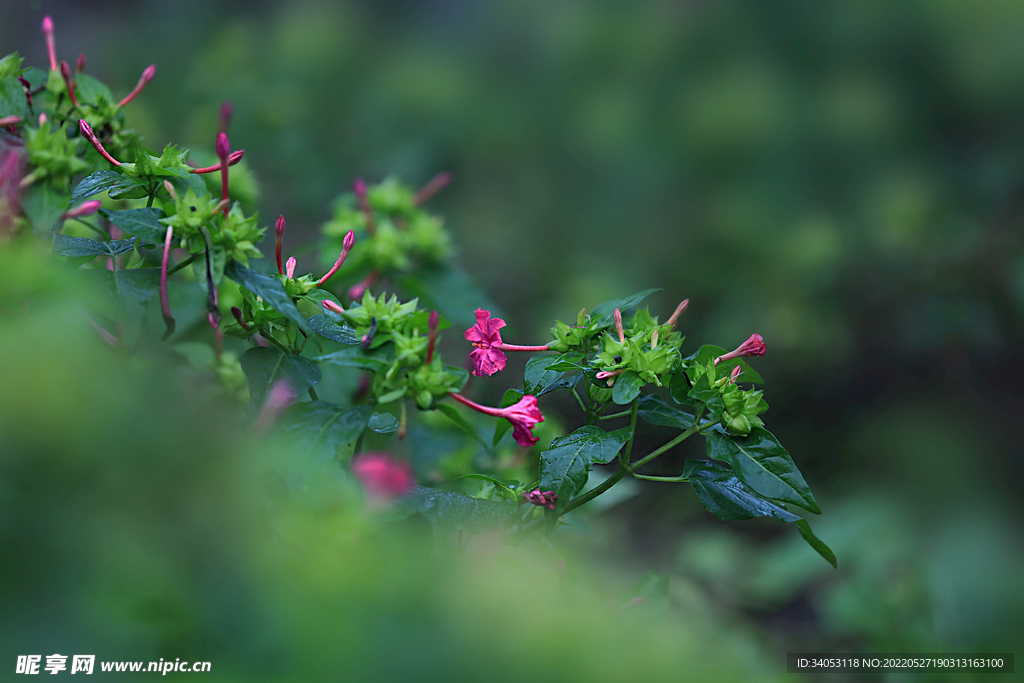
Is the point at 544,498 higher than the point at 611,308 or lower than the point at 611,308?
lower

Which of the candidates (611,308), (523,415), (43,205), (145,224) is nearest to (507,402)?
(523,415)

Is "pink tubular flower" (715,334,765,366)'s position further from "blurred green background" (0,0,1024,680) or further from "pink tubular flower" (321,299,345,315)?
"blurred green background" (0,0,1024,680)

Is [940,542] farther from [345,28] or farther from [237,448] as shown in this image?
[345,28]

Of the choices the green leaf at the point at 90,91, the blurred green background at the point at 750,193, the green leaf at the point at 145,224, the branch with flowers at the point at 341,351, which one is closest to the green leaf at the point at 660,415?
the branch with flowers at the point at 341,351

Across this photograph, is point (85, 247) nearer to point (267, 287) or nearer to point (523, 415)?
point (267, 287)

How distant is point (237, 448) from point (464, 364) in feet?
4.82

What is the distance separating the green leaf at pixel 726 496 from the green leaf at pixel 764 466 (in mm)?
31

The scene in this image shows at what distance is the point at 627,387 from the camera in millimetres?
555

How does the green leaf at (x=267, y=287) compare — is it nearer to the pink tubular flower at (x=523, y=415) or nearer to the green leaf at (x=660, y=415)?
the pink tubular flower at (x=523, y=415)

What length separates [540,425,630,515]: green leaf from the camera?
21.7 inches

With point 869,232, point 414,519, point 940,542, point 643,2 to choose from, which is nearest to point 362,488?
point 414,519

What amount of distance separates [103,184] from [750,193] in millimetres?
2136

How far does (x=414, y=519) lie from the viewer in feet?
1.58

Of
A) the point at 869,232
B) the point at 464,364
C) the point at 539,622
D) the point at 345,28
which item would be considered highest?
the point at 345,28
